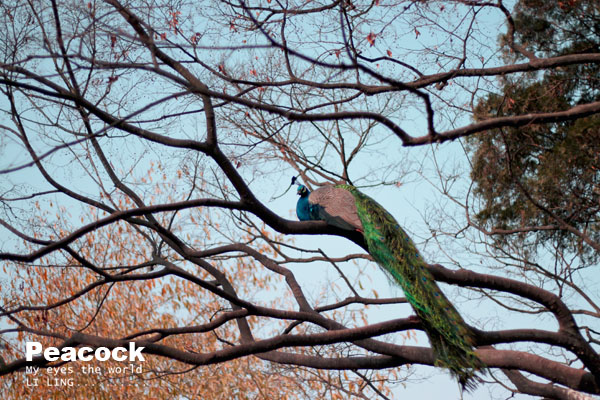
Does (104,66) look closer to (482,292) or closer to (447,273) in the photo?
(447,273)

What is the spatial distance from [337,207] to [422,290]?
0.98 meters

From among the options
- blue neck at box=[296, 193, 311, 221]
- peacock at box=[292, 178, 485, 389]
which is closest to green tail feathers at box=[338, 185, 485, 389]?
peacock at box=[292, 178, 485, 389]

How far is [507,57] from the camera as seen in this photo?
9.20m

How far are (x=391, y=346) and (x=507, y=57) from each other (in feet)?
18.7

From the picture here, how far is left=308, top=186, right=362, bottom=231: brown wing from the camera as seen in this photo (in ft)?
16.6

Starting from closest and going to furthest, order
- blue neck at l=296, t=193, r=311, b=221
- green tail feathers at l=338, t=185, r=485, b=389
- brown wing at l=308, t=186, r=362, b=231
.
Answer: green tail feathers at l=338, t=185, r=485, b=389 → brown wing at l=308, t=186, r=362, b=231 → blue neck at l=296, t=193, r=311, b=221

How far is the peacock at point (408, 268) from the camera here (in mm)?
4383

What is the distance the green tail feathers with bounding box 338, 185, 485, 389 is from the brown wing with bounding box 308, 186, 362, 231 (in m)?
0.08

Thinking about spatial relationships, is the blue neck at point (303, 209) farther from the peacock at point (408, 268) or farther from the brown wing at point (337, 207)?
the brown wing at point (337, 207)

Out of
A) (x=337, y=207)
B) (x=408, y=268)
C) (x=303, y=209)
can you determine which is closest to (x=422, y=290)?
(x=408, y=268)

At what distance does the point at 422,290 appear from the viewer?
4.74 meters

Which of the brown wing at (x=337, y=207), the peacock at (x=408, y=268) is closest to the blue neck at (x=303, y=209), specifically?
the peacock at (x=408, y=268)

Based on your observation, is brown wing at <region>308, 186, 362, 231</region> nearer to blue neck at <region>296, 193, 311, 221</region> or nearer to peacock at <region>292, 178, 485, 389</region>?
peacock at <region>292, 178, 485, 389</region>

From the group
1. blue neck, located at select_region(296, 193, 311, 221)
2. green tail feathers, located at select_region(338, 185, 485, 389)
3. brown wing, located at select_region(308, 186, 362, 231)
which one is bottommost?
green tail feathers, located at select_region(338, 185, 485, 389)
